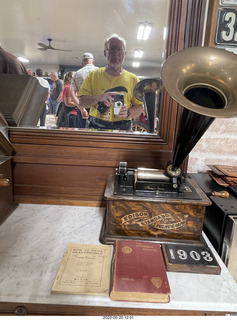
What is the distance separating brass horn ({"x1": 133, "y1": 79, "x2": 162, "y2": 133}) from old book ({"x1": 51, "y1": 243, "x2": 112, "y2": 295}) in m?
0.68

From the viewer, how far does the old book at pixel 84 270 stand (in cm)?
68

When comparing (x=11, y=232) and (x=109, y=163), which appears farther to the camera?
(x=109, y=163)

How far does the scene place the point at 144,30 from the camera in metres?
1.05

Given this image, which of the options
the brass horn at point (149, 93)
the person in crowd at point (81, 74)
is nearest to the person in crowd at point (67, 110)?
the person in crowd at point (81, 74)

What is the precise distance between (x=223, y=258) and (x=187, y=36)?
3.35 ft

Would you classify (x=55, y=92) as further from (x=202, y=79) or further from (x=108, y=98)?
(x=202, y=79)

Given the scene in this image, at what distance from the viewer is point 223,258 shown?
0.90 metres

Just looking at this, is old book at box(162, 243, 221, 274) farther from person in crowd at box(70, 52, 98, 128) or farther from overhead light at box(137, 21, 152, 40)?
overhead light at box(137, 21, 152, 40)

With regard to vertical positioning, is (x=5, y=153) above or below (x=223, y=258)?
above

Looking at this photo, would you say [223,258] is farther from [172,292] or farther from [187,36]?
[187,36]

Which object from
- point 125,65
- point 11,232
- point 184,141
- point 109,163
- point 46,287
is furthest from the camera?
point 109,163

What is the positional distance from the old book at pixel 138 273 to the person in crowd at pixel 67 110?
65cm

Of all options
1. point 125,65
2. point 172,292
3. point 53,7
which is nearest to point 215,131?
point 125,65

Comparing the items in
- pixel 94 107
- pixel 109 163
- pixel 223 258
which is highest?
pixel 94 107
